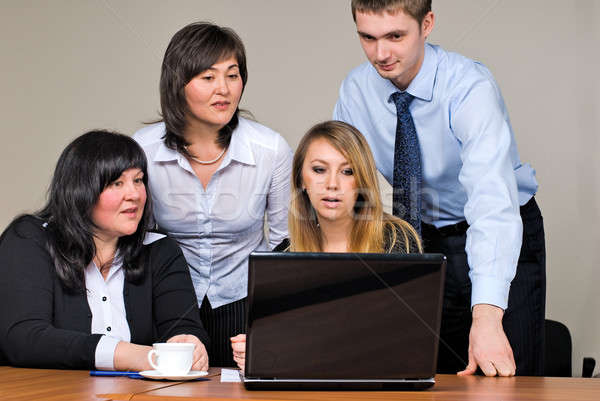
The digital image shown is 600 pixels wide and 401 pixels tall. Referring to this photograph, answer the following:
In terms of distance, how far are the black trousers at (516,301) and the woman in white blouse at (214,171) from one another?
1.75 feet

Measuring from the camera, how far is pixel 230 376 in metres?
1.32

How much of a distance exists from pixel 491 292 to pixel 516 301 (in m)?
0.39

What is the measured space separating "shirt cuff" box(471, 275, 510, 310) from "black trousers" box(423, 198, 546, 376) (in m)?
0.36

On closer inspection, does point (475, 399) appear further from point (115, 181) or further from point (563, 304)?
point (563, 304)

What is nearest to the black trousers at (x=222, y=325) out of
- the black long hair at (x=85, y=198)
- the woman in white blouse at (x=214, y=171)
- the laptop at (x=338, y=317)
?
the woman in white blouse at (x=214, y=171)

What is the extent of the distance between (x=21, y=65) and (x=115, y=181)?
6.14 ft

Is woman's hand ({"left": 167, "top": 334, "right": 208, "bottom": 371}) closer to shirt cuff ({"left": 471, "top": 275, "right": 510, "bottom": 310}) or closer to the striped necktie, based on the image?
shirt cuff ({"left": 471, "top": 275, "right": 510, "bottom": 310})

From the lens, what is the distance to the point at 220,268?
7.30ft

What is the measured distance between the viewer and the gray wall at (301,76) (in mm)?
3084

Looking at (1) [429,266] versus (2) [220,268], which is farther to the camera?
(2) [220,268]

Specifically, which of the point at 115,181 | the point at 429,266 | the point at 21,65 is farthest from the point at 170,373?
the point at 21,65

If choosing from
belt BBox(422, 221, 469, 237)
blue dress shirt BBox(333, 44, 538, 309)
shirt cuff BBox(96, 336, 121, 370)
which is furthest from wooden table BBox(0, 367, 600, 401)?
belt BBox(422, 221, 469, 237)

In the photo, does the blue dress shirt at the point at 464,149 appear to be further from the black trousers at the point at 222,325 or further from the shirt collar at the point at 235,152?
the black trousers at the point at 222,325

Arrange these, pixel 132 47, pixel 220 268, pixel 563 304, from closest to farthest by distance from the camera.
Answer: pixel 220 268 → pixel 563 304 → pixel 132 47
